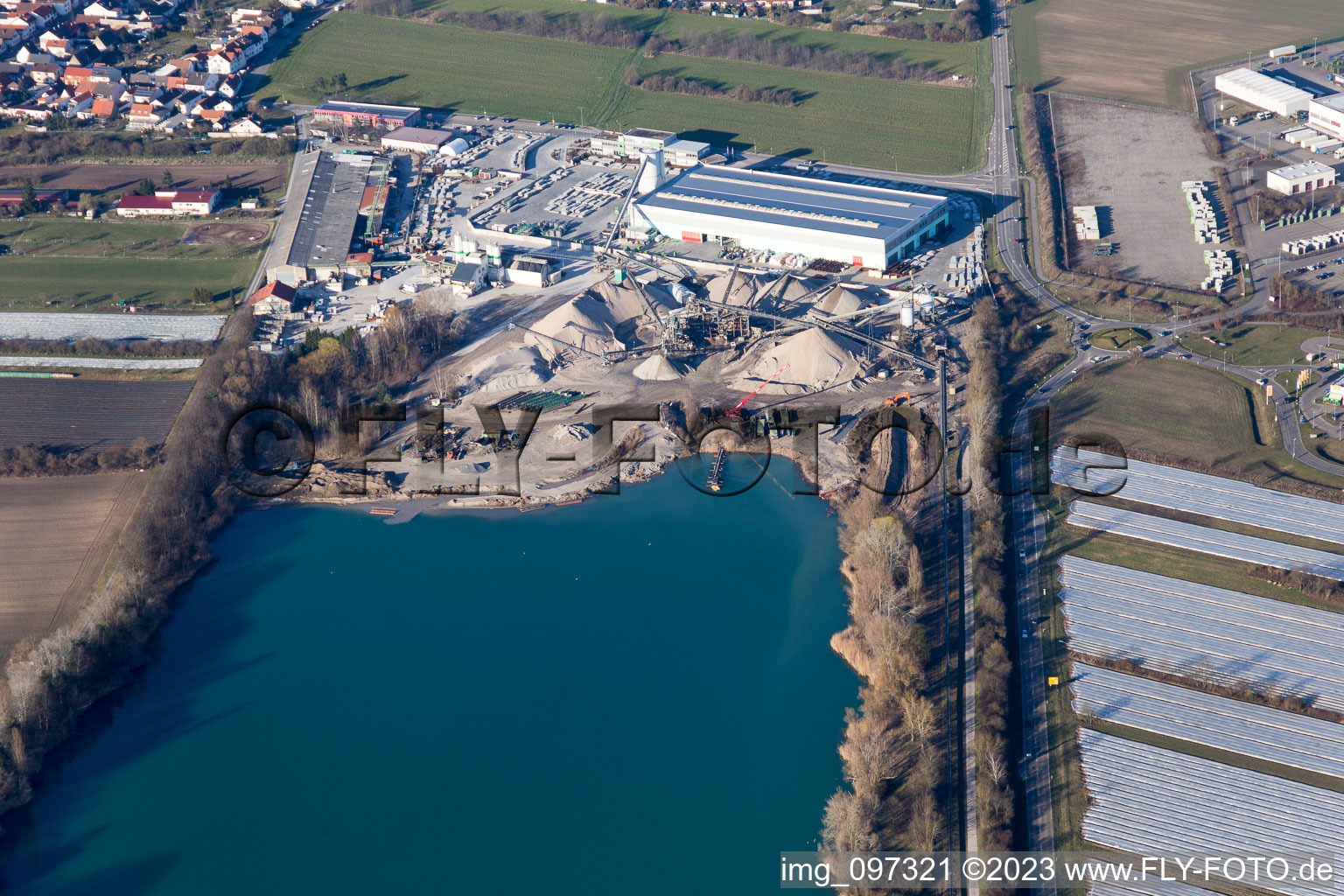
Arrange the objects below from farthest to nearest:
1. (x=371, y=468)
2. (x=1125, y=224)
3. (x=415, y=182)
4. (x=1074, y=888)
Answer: (x=415, y=182) → (x=1125, y=224) → (x=371, y=468) → (x=1074, y=888)

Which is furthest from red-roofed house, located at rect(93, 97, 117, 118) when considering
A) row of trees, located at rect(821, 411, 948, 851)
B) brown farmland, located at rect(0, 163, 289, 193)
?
row of trees, located at rect(821, 411, 948, 851)

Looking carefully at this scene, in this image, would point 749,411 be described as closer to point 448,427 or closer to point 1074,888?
point 448,427

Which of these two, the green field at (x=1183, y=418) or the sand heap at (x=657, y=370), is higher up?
the sand heap at (x=657, y=370)

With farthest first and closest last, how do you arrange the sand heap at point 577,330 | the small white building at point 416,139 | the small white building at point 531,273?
the small white building at point 416,139 → the small white building at point 531,273 → the sand heap at point 577,330

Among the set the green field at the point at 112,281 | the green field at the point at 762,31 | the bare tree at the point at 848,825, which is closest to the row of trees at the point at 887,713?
the bare tree at the point at 848,825

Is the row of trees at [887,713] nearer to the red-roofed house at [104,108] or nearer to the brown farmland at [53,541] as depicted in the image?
the brown farmland at [53,541]

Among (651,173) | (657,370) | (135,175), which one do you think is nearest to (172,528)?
(657,370)

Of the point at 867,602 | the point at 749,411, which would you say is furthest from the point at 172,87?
the point at 867,602
